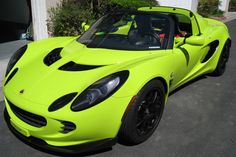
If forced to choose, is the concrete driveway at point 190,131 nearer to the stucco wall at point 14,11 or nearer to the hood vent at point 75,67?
the hood vent at point 75,67

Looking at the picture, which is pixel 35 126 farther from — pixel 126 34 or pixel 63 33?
pixel 63 33

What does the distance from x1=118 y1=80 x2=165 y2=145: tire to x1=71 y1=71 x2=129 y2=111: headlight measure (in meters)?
0.24

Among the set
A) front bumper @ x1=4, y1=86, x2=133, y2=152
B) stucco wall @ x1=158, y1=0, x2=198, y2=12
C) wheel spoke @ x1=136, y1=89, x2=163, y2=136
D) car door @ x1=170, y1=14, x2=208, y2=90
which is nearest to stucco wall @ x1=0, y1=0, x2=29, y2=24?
stucco wall @ x1=158, y1=0, x2=198, y2=12

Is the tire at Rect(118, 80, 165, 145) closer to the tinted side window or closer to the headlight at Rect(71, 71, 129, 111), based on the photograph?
the headlight at Rect(71, 71, 129, 111)

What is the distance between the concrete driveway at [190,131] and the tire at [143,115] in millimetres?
120

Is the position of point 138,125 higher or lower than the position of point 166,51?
lower

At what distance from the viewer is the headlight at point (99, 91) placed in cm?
255

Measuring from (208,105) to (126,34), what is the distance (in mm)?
1567

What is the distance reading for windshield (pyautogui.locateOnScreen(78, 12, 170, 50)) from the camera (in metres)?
3.52

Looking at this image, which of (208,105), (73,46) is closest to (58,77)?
(73,46)

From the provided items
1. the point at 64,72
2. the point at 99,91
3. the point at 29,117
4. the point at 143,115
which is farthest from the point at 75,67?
the point at 143,115

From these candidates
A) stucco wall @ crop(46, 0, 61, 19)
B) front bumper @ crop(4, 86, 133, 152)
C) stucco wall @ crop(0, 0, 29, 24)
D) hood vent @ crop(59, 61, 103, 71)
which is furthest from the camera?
stucco wall @ crop(0, 0, 29, 24)

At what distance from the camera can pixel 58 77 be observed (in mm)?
2980

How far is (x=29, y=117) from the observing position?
2.70m
